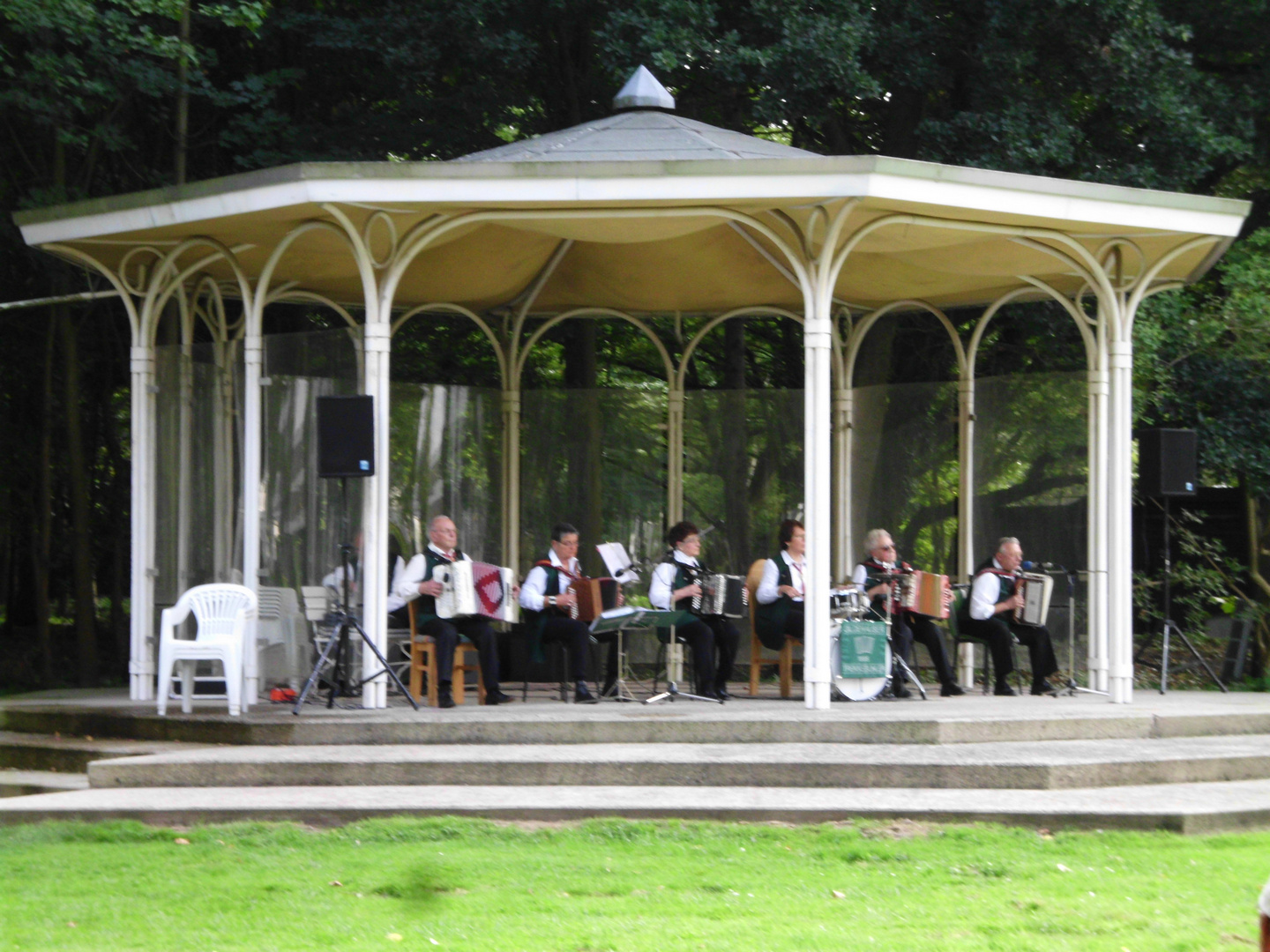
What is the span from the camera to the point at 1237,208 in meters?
9.56

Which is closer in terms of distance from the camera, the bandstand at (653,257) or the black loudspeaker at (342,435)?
the bandstand at (653,257)

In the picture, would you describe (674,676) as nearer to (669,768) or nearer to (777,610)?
(777,610)

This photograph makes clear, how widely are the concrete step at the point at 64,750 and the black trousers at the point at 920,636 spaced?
14.8 feet

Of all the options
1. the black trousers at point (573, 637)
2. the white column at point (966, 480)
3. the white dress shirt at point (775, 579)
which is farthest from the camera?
the white column at point (966, 480)

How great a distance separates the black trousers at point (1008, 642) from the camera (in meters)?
10.7

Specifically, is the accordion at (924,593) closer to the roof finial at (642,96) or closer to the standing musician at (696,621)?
the standing musician at (696,621)

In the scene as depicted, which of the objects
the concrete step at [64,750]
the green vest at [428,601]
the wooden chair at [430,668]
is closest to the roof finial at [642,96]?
the green vest at [428,601]

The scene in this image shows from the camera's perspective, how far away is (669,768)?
7.71 m

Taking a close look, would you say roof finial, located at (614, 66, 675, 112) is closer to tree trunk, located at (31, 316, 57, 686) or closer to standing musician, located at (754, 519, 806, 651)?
standing musician, located at (754, 519, 806, 651)

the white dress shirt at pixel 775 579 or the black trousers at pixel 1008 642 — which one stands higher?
the white dress shirt at pixel 775 579

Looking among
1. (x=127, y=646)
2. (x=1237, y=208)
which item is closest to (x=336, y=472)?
(x=1237, y=208)

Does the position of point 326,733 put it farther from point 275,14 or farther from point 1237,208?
point 275,14

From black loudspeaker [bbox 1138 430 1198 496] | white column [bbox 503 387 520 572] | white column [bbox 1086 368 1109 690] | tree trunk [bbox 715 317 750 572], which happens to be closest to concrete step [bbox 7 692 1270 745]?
white column [bbox 1086 368 1109 690]

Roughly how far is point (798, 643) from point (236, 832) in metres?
4.63
